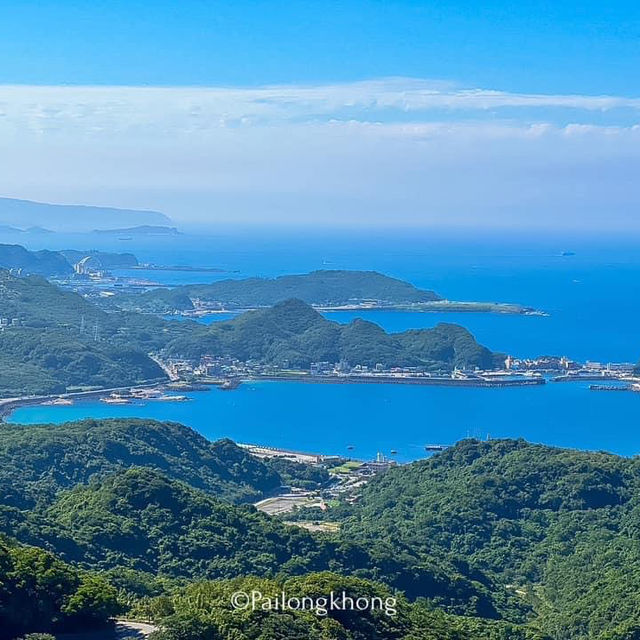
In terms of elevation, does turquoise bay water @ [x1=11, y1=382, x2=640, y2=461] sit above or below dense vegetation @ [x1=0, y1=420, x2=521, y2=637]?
below

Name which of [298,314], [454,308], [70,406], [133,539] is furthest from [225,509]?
[454,308]

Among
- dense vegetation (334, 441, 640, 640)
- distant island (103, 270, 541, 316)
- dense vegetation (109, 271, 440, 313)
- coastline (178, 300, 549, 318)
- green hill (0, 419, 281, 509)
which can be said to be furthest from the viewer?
dense vegetation (109, 271, 440, 313)

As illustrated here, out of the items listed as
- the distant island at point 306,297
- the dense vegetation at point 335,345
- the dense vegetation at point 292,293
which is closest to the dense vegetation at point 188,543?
the dense vegetation at point 335,345

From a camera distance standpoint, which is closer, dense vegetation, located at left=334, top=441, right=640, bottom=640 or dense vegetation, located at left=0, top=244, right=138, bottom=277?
dense vegetation, located at left=334, top=441, right=640, bottom=640

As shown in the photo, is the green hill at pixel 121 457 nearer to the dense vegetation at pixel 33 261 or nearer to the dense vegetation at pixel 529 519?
the dense vegetation at pixel 529 519

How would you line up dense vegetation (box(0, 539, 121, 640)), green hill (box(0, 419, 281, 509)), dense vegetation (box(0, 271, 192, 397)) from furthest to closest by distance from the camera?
dense vegetation (box(0, 271, 192, 397)) → green hill (box(0, 419, 281, 509)) → dense vegetation (box(0, 539, 121, 640))

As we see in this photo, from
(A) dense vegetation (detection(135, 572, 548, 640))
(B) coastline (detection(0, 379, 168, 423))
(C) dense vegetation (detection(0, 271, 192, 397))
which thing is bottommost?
(B) coastline (detection(0, 379, 168, 423))

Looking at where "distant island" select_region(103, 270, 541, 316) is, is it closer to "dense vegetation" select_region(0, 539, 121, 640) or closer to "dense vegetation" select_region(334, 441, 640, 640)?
"dense vegetation" select_region(334, 441, 640, 640)

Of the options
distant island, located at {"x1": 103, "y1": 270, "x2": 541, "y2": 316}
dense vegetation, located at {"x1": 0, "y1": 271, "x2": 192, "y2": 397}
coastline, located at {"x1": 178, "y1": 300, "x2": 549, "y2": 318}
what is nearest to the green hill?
dense vegetation, located at {"x1": 0, "y1": 271, "x2": 192, "y2": 397}
